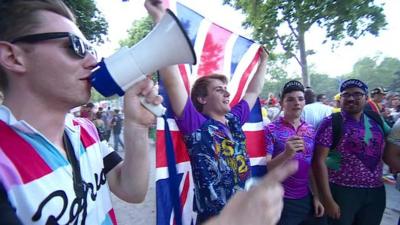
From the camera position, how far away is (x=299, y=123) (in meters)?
3.01

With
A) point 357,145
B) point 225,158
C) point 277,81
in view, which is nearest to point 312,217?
point 357,145

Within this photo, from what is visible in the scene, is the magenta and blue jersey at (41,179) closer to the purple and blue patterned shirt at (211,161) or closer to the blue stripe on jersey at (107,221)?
the blue stripe on jersey at (107,221)

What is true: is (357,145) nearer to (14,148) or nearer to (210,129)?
(210,129)

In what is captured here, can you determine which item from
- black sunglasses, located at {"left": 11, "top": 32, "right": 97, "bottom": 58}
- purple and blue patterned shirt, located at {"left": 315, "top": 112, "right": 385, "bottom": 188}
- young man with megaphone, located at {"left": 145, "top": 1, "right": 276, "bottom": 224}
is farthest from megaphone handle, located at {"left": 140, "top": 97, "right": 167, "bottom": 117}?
purple and blue patterned shirt, located at {"left": 315, "top": 112, "right": 385, "bottom": 188}

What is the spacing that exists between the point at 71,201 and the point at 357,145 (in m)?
2.55

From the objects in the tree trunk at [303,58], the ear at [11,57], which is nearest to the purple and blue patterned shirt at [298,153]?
the ear at [11,57]

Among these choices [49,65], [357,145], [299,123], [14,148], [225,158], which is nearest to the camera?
[14,148]

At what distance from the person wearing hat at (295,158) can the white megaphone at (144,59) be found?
1702mm

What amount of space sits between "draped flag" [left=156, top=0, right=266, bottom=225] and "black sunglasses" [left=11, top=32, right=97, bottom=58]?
0.98 m

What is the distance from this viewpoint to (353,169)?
111 inches

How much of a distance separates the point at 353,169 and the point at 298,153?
54 centimetres

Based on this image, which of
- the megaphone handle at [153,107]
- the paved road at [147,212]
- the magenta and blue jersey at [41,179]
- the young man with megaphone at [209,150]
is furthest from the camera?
the paved road at [147,212]

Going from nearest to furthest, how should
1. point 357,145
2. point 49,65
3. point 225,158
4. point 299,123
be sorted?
point 49,65 → point 225,158 → point 357,145 → point 299,123

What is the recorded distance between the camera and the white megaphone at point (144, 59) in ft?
3.58
